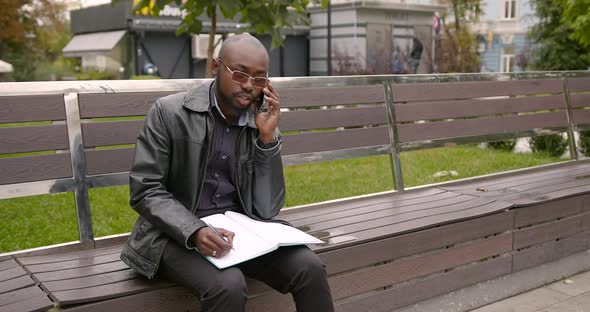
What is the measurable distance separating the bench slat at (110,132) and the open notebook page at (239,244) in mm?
1008

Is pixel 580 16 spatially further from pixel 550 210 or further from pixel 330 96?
pixel 330 96

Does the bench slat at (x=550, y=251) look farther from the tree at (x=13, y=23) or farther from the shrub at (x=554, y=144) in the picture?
the tree at (x=13, y=23)

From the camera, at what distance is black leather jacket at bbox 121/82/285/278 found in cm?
309

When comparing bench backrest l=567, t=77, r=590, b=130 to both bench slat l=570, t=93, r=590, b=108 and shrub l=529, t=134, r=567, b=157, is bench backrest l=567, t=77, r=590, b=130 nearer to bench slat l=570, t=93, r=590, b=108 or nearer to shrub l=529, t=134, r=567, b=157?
bench slat l=570, t=93, r=590, b=108

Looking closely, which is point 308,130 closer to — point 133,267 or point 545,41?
point 133,267

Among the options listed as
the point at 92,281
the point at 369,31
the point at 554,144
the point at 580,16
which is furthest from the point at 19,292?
the point at 369,31

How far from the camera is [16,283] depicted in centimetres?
307

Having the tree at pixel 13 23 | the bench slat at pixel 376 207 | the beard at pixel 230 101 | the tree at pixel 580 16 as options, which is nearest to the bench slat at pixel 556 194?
the bench slat at pixel 376 207

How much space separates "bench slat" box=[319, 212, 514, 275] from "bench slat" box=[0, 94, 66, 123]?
1615 mm

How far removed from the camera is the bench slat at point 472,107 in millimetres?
5547

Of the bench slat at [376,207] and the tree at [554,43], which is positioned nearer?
the bench slat at [376,207]

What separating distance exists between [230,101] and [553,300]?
2.78m

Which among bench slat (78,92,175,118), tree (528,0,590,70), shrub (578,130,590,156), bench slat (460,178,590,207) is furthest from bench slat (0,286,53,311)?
tree (528,0,590,70)

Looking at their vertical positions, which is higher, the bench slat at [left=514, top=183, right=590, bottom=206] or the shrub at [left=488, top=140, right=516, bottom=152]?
the bench slat at [left=514, top=183, right=590, bottom=206]
